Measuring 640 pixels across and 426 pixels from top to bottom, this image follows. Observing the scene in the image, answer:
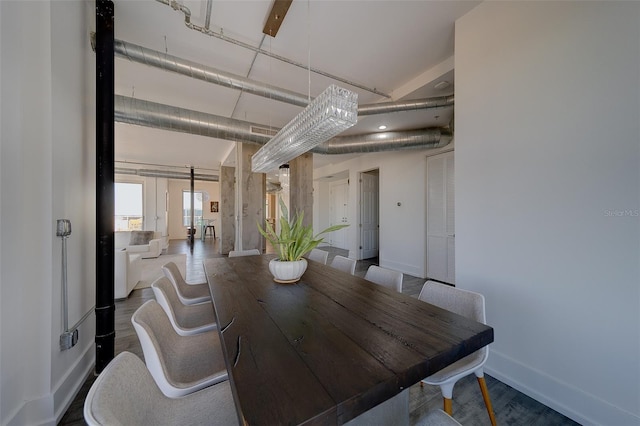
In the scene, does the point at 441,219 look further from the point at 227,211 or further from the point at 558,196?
the point at 227,211

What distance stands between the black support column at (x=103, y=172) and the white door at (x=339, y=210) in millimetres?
5806

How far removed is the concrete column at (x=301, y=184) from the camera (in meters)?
5.02

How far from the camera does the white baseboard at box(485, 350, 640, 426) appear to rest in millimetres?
1306

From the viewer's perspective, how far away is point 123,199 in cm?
861

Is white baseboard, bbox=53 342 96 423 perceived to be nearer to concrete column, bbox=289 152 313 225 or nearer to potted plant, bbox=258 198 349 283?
potted plant, bbox=258 198 349 283

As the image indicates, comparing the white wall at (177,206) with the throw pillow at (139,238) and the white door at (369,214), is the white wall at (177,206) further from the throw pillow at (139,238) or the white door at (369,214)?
the white door at (369,214)

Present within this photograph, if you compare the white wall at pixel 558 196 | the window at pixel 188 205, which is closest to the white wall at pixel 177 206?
the window at pixel 188 205

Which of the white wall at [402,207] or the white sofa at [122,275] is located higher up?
the white wall at [402,207]

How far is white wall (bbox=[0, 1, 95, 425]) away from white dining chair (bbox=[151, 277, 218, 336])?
1.90ft

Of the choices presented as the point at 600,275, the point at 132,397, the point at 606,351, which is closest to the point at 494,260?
the point at 600,275

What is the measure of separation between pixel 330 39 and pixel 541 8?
1.61 m

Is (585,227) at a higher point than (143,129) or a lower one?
lower

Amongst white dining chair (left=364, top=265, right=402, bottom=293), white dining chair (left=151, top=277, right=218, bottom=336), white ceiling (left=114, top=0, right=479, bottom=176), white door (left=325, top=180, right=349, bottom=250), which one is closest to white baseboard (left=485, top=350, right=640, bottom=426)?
white dining chair (left=364, top=265, right=402, bottom=293)

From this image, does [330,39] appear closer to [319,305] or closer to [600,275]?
[319,305]
